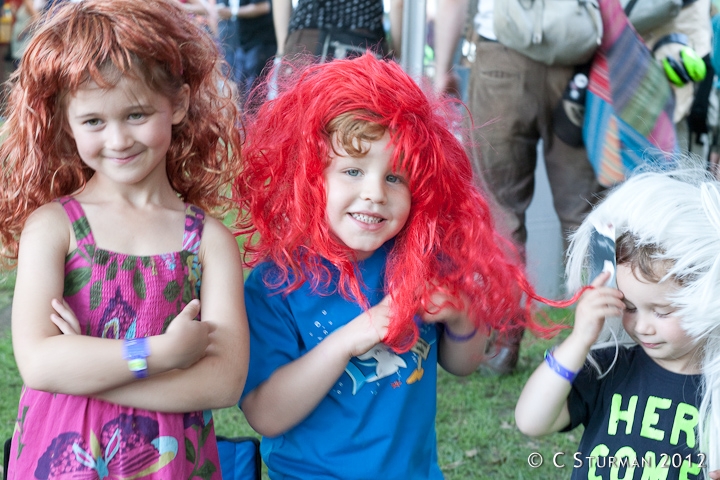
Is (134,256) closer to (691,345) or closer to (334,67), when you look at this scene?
(334,67)

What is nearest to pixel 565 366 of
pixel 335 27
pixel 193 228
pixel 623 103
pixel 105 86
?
Result: pixel 193 228

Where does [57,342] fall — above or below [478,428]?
above

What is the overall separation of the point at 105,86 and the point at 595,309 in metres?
1.10

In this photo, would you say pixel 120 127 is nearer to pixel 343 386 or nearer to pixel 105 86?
pixel 105 86

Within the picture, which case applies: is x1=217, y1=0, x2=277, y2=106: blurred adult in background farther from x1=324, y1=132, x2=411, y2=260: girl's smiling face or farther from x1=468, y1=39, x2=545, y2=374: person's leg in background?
x1=324, y1=132, x2=411, y2=260: girl's smiling face

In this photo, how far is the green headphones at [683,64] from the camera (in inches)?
134

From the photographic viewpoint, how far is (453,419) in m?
3.43

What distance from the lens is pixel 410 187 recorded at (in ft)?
5.75

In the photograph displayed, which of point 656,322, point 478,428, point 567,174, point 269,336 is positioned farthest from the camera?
point 567,174

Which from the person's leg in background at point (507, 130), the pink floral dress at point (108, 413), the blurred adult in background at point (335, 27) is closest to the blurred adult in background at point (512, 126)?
the person's leg in background at point (507, 130)

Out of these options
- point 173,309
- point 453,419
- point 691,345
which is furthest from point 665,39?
point 173,309

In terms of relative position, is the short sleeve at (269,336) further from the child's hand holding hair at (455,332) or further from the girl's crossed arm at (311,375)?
the child's hand holding hair at (455,332)

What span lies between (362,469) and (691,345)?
0.78 meters

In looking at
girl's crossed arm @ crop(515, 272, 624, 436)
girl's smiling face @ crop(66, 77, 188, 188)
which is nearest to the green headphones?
girl's crossed arm @ crop(515, 272, 624, 436)
